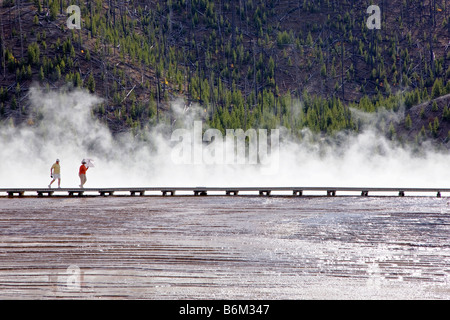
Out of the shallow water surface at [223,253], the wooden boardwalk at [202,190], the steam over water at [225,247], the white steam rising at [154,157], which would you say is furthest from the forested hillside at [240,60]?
the shallow water surface at [223,253]

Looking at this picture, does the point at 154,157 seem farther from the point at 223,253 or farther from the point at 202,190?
the point at 223,253

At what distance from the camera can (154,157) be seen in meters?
57.8

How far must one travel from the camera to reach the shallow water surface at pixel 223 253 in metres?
9.88

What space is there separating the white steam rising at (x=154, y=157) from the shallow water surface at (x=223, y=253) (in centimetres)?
3201

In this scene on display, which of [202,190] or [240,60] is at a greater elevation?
[240,60]

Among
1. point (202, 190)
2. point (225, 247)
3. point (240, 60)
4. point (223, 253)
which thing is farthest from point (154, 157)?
point (223, 253)

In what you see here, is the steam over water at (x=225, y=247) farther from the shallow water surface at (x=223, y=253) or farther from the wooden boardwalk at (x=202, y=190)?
the wooden boardwalk at (x=202, y=190)

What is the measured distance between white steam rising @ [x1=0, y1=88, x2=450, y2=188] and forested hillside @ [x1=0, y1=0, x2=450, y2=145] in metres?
1.14

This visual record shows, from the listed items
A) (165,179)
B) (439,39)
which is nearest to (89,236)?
(165,179)

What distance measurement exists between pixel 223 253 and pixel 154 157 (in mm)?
45081

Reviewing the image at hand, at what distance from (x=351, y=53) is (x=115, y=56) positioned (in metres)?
24.5

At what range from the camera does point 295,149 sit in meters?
58.4

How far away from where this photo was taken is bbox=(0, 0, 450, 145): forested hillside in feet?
195
